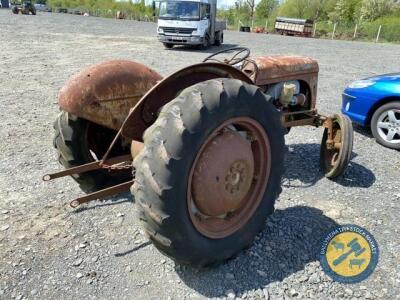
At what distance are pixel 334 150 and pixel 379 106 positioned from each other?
1.89 meters

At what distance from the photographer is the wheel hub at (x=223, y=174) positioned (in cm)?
241

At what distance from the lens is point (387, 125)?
17.9ft

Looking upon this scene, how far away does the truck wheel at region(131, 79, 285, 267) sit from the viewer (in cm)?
216

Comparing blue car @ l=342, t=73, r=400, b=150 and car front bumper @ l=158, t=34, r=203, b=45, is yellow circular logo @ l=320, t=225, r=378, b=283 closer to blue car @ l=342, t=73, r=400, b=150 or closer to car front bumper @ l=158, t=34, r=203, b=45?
blue car @ l=342, t=73, r=400, b=150

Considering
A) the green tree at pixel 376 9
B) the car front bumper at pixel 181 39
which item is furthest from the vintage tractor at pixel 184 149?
the green tree at pixel 376 9

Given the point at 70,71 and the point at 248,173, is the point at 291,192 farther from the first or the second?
the point at 70,71

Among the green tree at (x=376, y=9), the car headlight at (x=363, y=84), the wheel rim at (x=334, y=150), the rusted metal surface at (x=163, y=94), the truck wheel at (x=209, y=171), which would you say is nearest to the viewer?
the truck wheel at (x=209, y=171)

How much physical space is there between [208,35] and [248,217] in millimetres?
16630

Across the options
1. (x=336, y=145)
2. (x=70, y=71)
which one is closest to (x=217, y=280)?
(x=336, y=145)

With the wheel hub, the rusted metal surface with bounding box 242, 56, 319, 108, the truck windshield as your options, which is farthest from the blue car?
the truck windshield

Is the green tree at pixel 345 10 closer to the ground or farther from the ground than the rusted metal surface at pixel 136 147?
farther from the ground

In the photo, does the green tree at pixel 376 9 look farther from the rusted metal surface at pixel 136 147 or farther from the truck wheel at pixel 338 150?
the rusted metal surface at pixel 136 147

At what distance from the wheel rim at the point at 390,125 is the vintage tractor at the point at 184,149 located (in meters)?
3.24

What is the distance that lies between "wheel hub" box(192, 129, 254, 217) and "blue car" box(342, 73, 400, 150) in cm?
366
